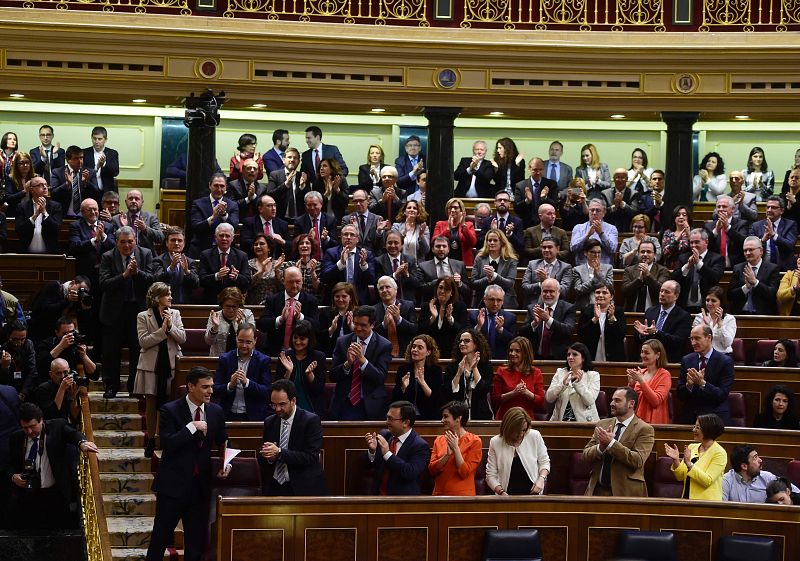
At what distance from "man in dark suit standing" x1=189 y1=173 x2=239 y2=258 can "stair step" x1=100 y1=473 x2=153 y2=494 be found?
2.28 meters

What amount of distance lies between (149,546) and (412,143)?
6341 millimetres

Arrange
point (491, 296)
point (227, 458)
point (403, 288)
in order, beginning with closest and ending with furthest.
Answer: point (227, 458) < point (491, 296) < point (403, 288)

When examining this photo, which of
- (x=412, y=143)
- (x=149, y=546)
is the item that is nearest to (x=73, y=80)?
(x=412, y=143)

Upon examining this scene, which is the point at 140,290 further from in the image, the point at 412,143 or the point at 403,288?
the point at 412,143

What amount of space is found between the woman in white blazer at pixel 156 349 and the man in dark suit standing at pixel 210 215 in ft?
5.26

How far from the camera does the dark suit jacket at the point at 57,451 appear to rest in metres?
8.22

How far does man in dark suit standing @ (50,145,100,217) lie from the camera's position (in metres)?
11.5

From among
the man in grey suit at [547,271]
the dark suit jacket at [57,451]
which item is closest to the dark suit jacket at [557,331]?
the man in grey suit at [547,271]

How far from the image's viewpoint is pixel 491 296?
9.45m

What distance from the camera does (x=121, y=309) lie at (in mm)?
9516

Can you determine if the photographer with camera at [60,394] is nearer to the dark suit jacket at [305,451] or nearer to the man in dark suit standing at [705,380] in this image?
the dark suit jacket at [305,451]

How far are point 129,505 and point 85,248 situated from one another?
7.55 feet

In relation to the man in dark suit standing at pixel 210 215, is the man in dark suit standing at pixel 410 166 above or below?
above

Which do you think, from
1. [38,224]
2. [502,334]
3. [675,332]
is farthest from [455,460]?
[38,224]
